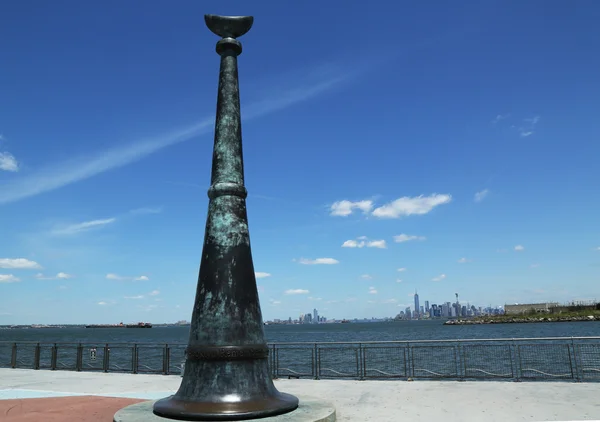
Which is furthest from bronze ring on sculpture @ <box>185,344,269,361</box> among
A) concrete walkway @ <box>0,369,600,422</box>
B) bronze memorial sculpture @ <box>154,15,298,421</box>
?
concrete walkway @ <box>0,369,600,422</box>

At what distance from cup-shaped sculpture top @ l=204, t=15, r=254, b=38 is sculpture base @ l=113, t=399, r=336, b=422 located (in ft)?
20.9

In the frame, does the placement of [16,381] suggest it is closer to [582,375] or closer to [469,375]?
[469,375]

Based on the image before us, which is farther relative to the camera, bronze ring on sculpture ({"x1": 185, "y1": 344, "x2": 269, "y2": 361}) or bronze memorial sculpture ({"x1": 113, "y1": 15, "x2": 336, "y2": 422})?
bronze ring on sculpture ({"x1": 185, "y1": 344, "x2": 269, "y2": 361})

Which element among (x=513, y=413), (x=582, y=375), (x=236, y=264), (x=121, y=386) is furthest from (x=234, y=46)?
(x=582, y=375)

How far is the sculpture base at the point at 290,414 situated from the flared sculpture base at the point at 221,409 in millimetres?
85

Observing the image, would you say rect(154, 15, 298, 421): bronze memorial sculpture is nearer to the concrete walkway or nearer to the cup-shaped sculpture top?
the cup-shaped sculpture top

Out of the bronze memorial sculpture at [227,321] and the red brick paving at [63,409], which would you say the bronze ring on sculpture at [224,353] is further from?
the red brick paving at [63,409]

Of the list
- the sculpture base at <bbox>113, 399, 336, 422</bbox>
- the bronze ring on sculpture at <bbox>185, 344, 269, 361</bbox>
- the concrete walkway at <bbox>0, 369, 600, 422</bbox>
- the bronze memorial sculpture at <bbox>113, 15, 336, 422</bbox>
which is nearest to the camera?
the sculpture base at <bbox>113, 399, 336, 422</bbox>

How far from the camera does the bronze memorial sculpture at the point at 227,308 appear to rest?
6.89 meters

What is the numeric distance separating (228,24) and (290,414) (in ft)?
21.4

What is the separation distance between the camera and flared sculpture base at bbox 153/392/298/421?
6516mm

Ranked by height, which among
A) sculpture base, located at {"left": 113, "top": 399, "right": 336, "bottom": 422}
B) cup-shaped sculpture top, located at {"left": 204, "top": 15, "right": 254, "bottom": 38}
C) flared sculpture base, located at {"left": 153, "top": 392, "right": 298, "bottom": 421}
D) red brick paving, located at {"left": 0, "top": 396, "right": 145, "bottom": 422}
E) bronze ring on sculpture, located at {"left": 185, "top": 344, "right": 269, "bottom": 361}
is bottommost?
red brick paving, located at {"left": 0, "top": 396, "right": 145, "bottom": 422}

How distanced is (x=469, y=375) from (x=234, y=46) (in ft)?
34.8

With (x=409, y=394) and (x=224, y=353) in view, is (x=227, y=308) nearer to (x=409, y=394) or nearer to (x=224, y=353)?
(x=224, y=353)
